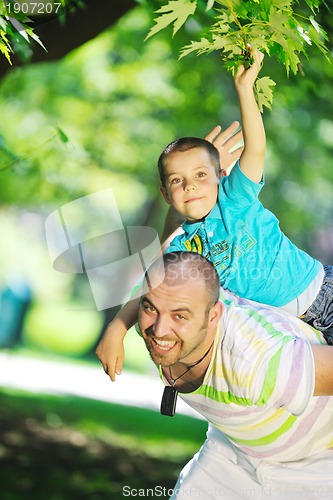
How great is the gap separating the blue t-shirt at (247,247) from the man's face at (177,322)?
0.69ft

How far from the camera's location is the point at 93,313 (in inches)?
425

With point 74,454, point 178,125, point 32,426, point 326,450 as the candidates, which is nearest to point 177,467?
point 74,454

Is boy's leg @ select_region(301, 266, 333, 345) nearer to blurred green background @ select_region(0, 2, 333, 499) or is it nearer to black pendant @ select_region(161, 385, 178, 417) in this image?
black pendant @ select_region(161, 385, 178, 417)

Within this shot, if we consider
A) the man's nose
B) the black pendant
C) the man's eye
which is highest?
the man's eye

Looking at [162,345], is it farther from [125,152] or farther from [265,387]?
[125,152]

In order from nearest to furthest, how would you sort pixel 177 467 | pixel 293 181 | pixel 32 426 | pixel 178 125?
pixel 177 467, pixel 32 426, pixel 178 125, pixel 293 181

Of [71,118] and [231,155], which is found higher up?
[231,155]

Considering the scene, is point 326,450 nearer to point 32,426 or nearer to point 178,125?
point 32,426

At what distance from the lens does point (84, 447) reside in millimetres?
6969

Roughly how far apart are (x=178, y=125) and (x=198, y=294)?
19.9ft

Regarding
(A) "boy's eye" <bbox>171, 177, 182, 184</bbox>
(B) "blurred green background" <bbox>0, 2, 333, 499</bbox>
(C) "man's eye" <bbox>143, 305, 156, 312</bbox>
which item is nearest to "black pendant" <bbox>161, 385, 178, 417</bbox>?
(C) "man's eye" <bbox>143, 305, 156, 312</bbox>

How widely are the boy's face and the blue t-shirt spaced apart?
35 millimetres

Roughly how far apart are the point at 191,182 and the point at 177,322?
0.37 m

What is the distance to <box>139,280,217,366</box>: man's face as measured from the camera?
206 centimetres
